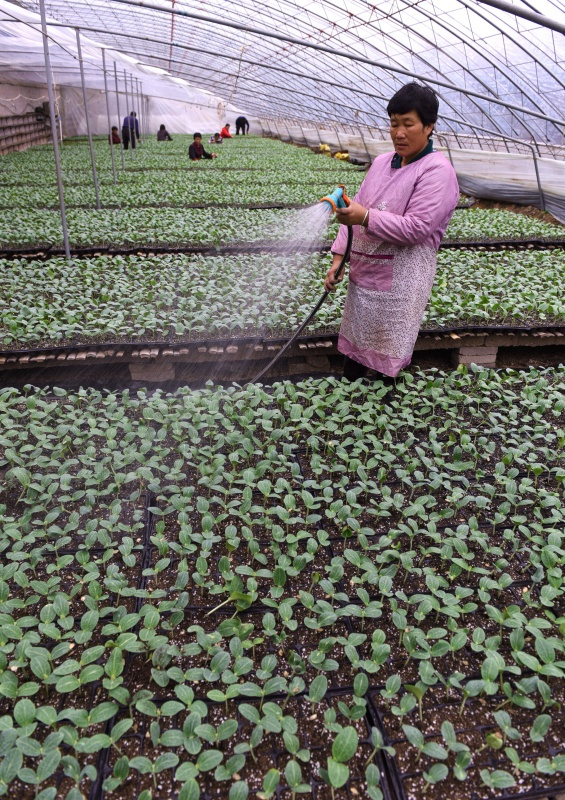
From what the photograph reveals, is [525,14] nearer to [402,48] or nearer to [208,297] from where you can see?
[208,297]

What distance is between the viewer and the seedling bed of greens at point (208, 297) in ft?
13.2

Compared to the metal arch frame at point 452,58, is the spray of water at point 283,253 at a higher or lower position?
lower

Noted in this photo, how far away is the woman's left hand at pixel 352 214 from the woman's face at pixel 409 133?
0.32 metres

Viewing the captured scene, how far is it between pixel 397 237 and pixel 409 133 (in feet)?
1.43

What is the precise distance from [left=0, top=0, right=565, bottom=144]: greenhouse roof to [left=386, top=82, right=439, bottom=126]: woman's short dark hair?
14.1 ft

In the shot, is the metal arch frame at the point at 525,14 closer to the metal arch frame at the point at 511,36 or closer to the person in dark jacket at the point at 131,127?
the metal arch frame at the point at 511,36

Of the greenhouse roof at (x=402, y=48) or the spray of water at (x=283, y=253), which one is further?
the greenhouse roof at (x=402, y=48)

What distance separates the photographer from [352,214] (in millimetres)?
2535

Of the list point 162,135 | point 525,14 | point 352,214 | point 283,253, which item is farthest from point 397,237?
point 162,135

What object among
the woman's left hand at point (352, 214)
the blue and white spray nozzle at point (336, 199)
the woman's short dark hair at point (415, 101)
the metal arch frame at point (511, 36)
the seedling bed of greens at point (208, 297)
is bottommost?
the seedling bed of greens at point (208, 297)

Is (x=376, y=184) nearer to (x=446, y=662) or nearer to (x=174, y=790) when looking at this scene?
(x=446, y=662)

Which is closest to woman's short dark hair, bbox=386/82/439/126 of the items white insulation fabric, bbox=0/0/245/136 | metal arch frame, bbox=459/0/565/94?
white insulation fabric, bbox=0/0/245/136

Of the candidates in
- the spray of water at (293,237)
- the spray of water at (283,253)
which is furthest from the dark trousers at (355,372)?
the spray of water at (293,237)

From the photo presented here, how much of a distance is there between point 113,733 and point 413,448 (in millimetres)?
1893
